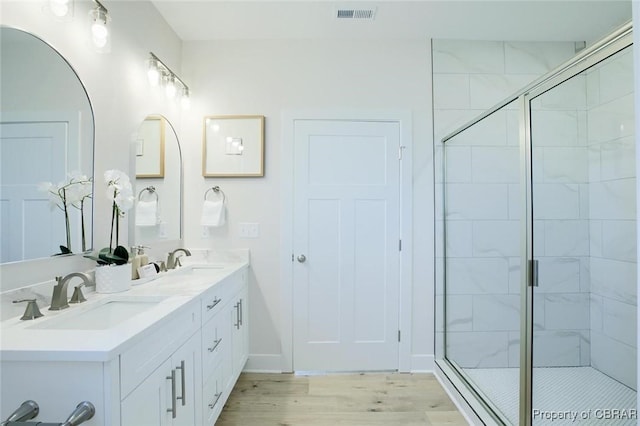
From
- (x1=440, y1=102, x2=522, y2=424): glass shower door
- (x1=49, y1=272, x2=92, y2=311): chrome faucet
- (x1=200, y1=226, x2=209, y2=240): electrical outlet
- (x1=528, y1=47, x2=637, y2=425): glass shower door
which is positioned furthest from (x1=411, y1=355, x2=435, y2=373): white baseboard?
(x1=49, y1=272, x2=92, y2=311): chrome faucet

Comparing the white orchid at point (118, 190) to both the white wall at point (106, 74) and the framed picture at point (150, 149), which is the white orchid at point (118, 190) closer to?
the white wall at point (106, 74)

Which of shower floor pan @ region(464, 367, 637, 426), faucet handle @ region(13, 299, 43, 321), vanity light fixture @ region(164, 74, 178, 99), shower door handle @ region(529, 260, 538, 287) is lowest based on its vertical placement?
shower floor pan @ region(464, 367, 637, 426)

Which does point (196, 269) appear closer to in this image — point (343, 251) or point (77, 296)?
point (77, 296)

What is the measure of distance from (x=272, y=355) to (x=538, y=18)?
320 centimetres

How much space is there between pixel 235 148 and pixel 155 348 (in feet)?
5.52

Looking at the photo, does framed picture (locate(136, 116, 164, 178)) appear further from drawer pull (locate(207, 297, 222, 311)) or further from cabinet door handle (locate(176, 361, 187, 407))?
cabinet door handle (locate(176, 361, 187, 407))

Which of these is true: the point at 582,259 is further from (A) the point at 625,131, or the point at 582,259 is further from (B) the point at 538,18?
(B) the point at 538,18

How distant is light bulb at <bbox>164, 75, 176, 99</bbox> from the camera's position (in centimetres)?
220

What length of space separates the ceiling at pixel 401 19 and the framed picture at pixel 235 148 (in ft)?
2.17

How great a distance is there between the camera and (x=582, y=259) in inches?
79.8

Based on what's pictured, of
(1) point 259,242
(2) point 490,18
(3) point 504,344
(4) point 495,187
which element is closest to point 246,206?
(1) point 259,242

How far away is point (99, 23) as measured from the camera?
151 centimetres

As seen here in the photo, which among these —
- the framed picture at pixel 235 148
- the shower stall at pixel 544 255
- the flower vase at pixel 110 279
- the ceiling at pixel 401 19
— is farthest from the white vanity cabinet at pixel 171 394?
the ceiling at pixel 401 19

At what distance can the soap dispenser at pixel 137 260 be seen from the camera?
5.52ft
